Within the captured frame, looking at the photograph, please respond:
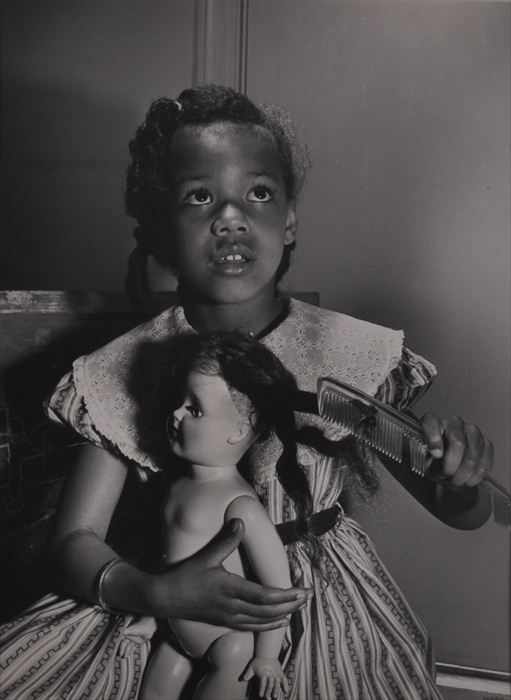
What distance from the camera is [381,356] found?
735 mm

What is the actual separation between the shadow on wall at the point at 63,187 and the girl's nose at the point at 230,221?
0.28m

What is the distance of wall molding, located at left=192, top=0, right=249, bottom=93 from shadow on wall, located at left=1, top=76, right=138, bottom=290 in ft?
0.44

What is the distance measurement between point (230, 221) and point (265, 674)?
39cm

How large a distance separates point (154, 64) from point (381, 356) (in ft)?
1.46

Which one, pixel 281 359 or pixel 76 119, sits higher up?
pixel 76 119

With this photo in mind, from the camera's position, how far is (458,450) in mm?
585

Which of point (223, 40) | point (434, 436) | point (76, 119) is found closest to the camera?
point (434, 436)

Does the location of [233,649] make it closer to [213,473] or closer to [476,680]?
[213,473]

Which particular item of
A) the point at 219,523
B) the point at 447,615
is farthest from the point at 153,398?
the point at 447,615

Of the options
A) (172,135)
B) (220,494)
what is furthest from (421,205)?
(220,494)

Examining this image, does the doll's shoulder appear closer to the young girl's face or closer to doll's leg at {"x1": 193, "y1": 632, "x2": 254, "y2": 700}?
doll's leg at {"x1": 193, "y1": 632, "x2": 254, "y2": 700}

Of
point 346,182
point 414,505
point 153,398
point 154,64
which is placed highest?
point 154,64

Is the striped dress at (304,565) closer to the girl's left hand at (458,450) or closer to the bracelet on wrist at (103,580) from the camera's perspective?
the bracelet on wrist at (103,580)

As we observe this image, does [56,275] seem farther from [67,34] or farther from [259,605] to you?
[259,605]
